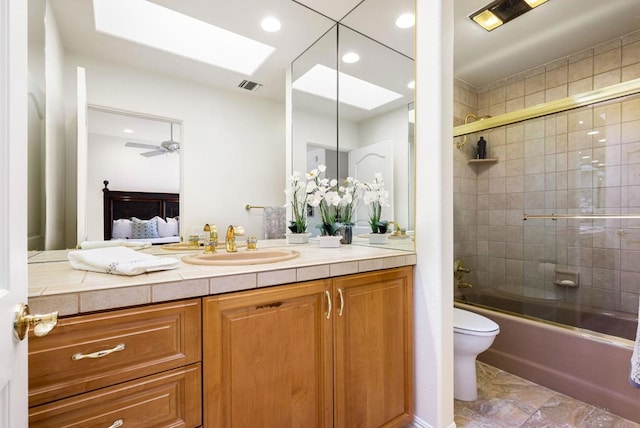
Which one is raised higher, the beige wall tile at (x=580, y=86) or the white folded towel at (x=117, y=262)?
the beige wall tile at (x=580, y=86)

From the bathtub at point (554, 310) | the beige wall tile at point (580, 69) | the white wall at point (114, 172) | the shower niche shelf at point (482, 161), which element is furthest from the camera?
the shower niche shelf at point (482, 161)

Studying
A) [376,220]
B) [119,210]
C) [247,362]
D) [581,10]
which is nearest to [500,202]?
[581,10]

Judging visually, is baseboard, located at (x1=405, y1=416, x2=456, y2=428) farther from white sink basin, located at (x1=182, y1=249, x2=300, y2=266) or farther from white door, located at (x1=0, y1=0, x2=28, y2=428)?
white door, located at (x1=0, y1=0, x2=28, y2=428)

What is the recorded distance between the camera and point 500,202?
2766 mm

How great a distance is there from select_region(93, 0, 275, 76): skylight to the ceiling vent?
5 cm

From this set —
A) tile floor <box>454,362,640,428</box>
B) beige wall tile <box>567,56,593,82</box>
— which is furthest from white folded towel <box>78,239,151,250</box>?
beige wall tile <box>567,56,593,82</box>

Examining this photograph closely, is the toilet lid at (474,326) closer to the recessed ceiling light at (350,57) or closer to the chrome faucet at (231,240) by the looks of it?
the chrome faucet at (231,240)

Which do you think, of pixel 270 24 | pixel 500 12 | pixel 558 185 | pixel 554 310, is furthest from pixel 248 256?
pixel 558 185

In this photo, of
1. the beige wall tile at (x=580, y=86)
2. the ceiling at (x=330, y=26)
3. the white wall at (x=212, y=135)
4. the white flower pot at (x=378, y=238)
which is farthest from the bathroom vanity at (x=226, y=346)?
the beige wall tile at (x=580, y=86)

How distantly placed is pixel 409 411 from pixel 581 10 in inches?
104

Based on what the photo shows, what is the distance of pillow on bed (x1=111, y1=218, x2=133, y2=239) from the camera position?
1278mm

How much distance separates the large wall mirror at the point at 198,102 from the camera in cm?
120

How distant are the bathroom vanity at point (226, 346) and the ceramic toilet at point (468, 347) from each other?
49 cm

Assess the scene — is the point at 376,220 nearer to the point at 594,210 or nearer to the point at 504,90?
the point at 594,210
